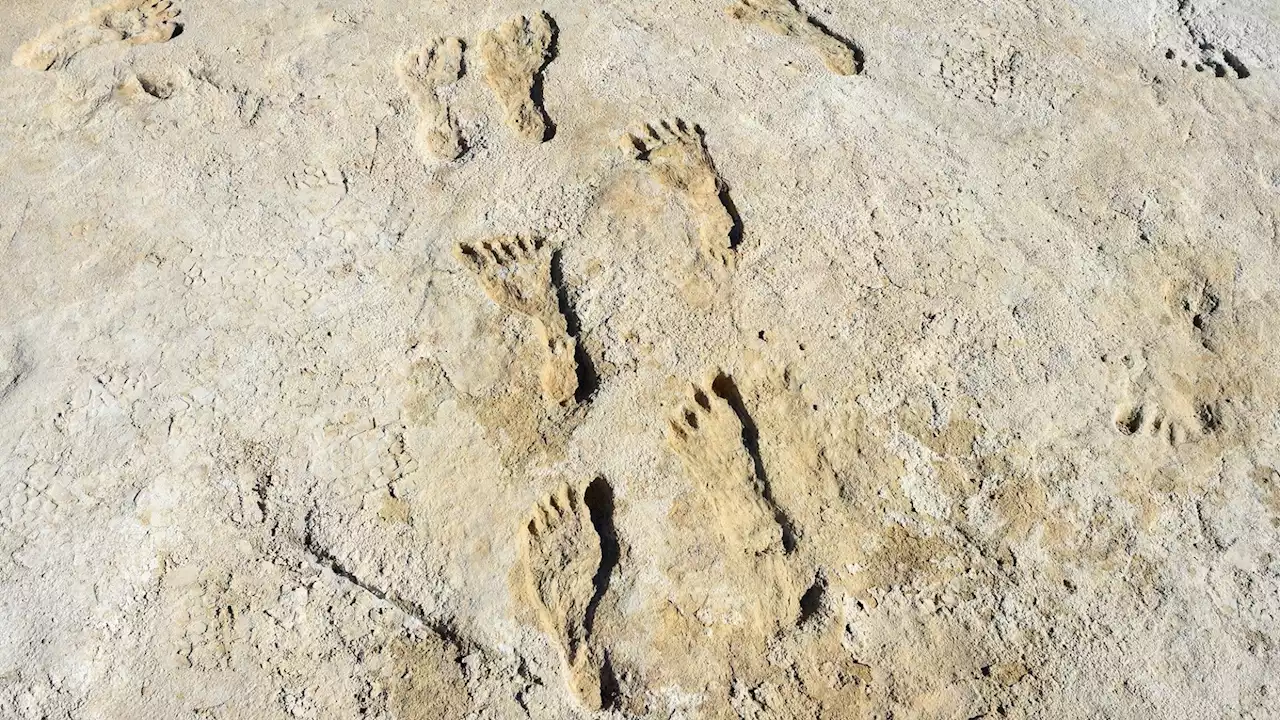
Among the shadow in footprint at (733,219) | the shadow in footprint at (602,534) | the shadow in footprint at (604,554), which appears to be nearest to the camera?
the shadow in footprint at (604,554)

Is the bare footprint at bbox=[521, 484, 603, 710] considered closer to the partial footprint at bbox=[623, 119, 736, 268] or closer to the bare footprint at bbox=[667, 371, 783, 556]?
the bare footprint at bbox=[667, 371, 783, 556]

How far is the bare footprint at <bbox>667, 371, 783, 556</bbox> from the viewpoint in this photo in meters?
3.12

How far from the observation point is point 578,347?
3.40 meters

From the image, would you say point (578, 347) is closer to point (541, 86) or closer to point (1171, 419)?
point (541, 86)

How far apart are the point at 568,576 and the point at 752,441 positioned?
0.74 meters

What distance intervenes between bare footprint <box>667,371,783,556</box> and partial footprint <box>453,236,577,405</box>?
399 mm

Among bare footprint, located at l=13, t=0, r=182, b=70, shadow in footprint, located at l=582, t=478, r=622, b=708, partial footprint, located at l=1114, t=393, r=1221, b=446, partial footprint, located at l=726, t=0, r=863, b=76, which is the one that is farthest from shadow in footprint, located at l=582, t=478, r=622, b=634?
bare footprint, located at l=13, t=0, r=182, b=70

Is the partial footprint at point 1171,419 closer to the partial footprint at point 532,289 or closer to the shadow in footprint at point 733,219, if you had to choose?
the shadow in footprint at point 733,219

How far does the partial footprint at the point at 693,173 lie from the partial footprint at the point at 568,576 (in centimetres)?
109

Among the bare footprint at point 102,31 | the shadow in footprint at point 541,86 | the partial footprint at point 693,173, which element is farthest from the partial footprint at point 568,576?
the bare footprint at point 102,31

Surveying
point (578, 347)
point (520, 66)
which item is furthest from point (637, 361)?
point (520, 66)

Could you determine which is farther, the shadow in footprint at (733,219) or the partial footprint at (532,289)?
the shadow in footprint at (733,219)

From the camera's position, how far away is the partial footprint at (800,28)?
4.12m

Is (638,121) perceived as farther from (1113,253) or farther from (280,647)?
(280,647)
